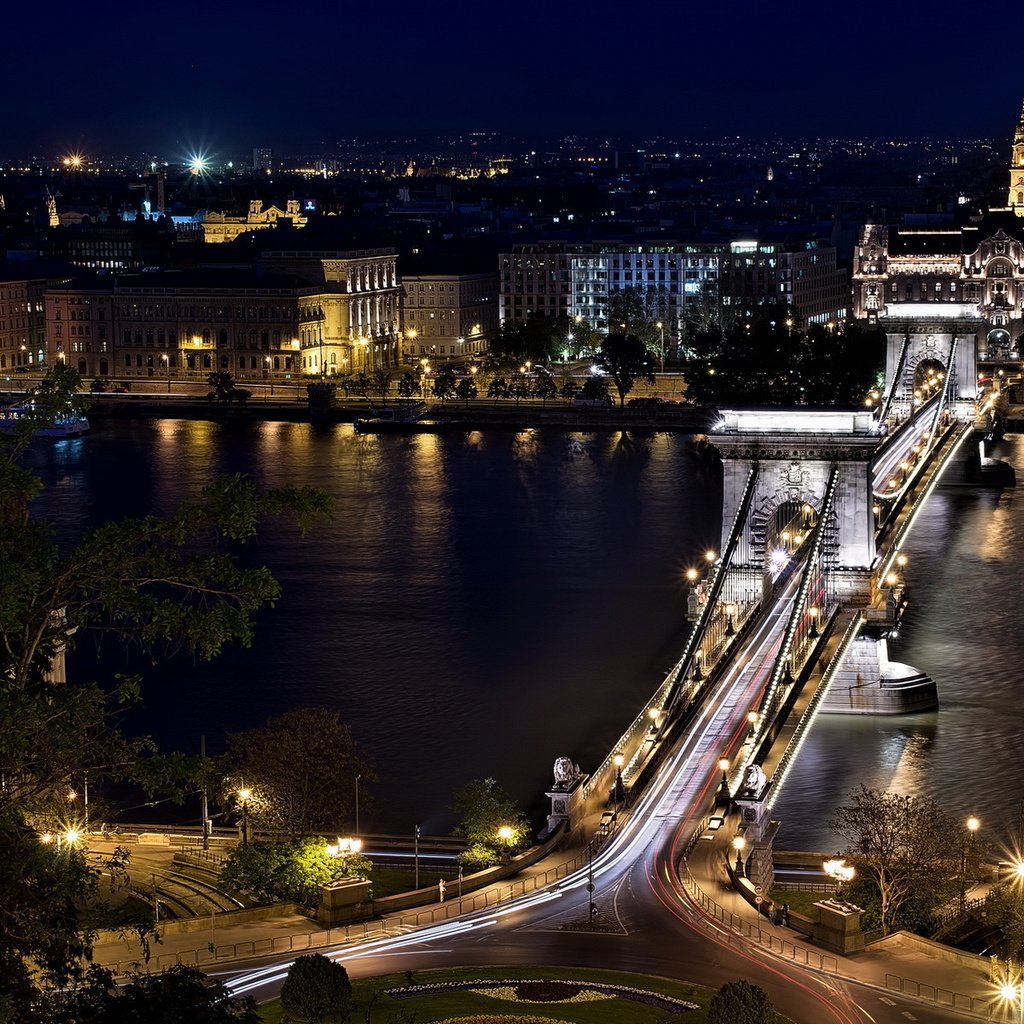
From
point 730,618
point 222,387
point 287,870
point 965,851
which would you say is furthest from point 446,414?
point 287,870

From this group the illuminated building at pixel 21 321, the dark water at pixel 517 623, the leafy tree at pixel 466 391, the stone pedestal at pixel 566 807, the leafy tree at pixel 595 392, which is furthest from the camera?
A: the illuminated building at pixel 21 321

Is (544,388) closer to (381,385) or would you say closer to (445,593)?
(381,385)

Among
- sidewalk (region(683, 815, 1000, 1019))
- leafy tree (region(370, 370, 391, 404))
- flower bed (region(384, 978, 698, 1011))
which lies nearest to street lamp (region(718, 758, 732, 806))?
sidewalk (region(683, 815, 1000, 1019))

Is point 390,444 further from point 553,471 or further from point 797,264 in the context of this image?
point 797,264

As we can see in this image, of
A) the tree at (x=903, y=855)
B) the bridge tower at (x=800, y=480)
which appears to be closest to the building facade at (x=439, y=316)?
the bridge tower at (x=800, y=480)

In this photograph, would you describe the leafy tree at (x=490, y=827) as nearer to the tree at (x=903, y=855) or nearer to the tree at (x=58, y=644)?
the tree at (x=903, y=855)

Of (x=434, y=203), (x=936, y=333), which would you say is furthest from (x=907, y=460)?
(x=434, y=203)

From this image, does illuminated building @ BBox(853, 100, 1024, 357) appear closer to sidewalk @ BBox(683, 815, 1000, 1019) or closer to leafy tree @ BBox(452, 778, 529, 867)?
leafy tree @ BBox(452, 778, 529, 867)
